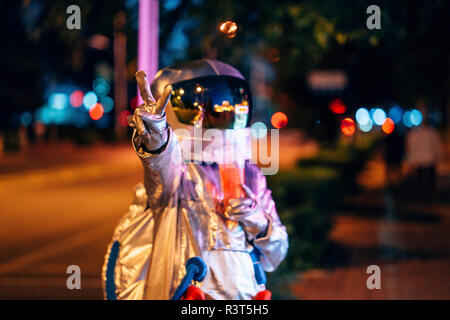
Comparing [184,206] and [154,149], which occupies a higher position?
[154,149]

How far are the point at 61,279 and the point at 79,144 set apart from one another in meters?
33.9

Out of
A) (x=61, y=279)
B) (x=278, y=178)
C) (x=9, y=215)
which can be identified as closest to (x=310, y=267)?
(x=278, y=178)

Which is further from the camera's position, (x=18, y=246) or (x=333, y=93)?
(x=333, y=93)

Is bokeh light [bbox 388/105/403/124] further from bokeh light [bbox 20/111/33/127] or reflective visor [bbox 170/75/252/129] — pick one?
bokeh light [bbox 20/111/33/127]

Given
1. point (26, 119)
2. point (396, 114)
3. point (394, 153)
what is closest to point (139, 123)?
point (396, 114)

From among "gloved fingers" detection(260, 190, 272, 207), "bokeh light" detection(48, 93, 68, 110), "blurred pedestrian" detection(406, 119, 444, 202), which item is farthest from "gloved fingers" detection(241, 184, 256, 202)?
"bokeh light" detection(48, 93, 68, 110)

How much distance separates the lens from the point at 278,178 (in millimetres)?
9531

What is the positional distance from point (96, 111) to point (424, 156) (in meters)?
48.4

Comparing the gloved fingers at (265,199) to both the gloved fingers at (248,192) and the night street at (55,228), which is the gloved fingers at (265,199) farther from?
the night street at (55,228)

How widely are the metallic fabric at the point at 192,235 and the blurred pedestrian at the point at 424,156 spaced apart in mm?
10567

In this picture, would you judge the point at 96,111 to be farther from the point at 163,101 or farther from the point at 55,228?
the point at 163,101

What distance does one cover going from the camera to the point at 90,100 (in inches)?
2349

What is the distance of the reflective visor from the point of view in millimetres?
3482

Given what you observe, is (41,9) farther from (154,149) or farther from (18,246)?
(154,149)
